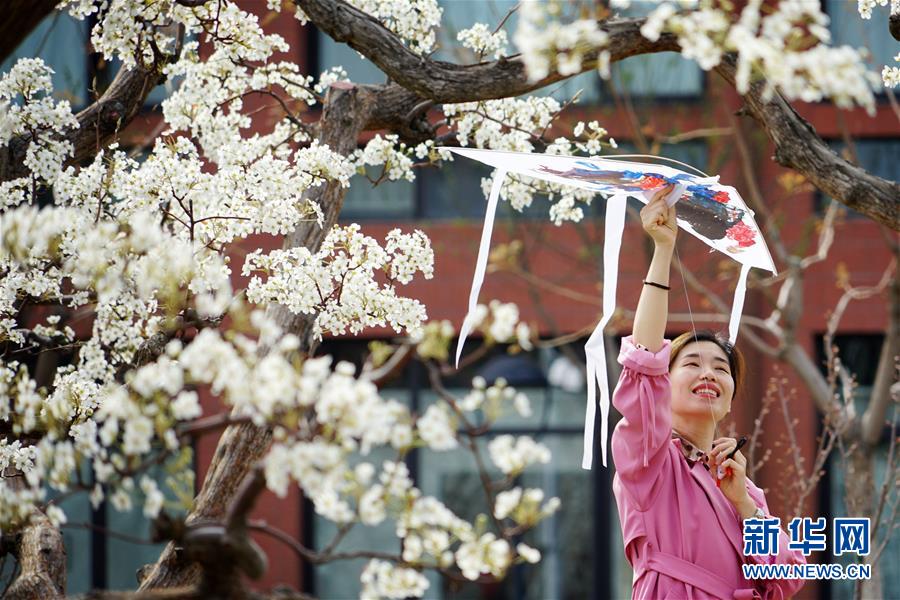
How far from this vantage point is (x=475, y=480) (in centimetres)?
846

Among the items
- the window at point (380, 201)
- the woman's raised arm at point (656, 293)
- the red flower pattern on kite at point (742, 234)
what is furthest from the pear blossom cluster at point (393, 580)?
the window at point (380, 201)

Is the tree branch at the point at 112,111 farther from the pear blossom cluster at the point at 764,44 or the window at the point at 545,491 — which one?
the window at the point at 545,491

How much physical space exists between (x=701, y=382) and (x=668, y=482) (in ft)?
0.90

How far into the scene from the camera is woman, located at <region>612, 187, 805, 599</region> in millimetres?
2691

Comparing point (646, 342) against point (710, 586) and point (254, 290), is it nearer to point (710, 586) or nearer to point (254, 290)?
point (710, 586)

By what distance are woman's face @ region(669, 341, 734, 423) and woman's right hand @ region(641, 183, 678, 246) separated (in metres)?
0.35

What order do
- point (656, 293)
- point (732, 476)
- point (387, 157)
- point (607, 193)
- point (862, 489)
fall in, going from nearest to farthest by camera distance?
point (656, 293), point (732, 476), point (607, 193), point (387, 157), point (862, 489)

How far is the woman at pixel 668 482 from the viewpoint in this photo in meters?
2.69

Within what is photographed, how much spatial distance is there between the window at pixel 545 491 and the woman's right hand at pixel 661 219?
566 centimetres

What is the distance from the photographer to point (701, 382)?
115 inches

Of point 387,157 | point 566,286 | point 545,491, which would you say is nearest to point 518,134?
point 387,157

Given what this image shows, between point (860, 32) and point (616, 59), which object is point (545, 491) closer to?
point (860, 32)

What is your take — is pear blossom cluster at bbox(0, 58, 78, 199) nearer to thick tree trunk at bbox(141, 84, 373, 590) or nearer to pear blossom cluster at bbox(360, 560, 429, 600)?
thick tree trunk at bbox(141, 84, 373, 590)

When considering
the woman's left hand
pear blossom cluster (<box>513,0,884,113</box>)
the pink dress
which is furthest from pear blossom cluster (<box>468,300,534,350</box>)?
the woman's left hand
